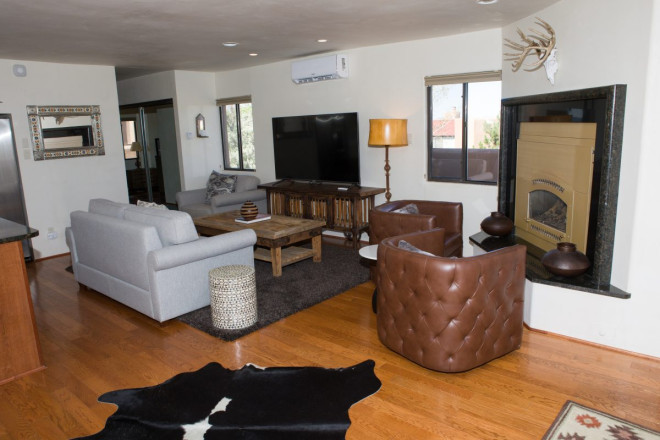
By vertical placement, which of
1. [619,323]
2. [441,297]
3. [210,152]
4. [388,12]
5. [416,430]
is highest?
[388,12]

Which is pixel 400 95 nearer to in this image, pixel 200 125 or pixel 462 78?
pixel 462 78

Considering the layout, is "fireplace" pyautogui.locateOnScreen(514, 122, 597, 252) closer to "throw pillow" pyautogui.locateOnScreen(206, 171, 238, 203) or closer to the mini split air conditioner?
the mini split air conditioner

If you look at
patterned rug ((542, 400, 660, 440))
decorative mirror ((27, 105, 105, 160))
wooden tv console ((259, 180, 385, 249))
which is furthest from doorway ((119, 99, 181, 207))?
patterned rug ((542, 400, 660, 440))

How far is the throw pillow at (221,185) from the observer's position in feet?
24.8

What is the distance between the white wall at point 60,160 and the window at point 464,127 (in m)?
4.69

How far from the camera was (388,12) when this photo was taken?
427cm

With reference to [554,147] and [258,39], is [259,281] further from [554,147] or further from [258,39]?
[554,147]

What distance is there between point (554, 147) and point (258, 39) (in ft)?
10.9

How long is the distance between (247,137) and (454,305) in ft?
20.1

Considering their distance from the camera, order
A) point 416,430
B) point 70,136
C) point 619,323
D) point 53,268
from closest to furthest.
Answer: point 416,430 → point 619,323 → point 53,268 → point 70,136

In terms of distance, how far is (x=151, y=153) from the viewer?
968 cm

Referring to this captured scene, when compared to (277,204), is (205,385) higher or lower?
lower

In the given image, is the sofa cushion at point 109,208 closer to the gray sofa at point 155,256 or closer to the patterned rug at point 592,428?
the gray sofa at point 155,256

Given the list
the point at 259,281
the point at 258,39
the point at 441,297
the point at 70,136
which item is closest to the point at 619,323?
the point at 441,297
